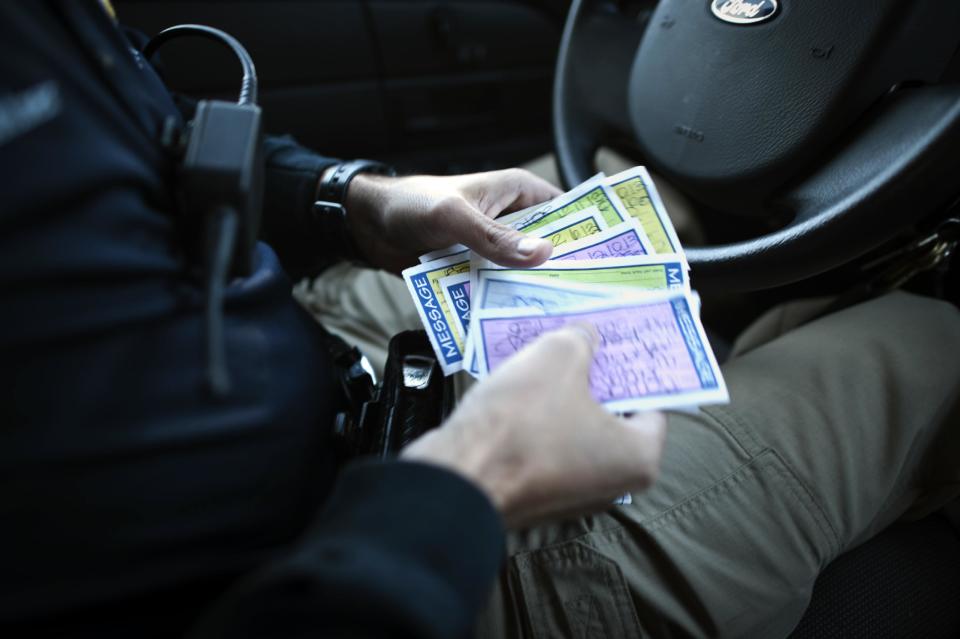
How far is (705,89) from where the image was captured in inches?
34.4

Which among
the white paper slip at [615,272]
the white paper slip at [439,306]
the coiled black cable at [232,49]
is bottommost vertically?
the white paper slip at [439,306]

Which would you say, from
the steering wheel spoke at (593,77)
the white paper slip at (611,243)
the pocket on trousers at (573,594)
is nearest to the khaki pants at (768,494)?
the pocket on trousers at (573,594)

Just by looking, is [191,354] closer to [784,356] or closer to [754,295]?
[784,356]

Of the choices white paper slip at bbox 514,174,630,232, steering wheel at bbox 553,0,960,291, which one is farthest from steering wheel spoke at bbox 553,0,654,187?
white paper slip at bbox 514,174,630,232

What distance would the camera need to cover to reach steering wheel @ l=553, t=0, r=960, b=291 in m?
0.69

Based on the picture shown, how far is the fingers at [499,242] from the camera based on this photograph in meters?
0.74

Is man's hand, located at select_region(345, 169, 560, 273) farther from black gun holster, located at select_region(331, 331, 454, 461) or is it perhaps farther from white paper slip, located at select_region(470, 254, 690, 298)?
black gun holster, located at select_region(331, 331, 454, 461)

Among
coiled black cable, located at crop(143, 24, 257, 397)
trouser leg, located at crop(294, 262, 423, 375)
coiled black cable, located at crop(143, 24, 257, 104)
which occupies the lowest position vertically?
trouser leg, located at crop(294, 262, 423, 375)

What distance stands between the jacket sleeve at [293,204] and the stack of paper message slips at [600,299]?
0.23m

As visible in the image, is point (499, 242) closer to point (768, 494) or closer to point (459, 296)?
point (459, 296)

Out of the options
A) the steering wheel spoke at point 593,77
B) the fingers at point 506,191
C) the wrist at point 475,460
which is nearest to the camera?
the wrist at point 475,460

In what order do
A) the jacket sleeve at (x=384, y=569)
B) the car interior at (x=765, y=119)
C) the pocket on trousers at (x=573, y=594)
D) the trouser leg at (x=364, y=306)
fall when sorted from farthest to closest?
the trouser leg at (x=364, y=306) < the car interior at (x=765, y=119) < the pocket on trousers at (x=573, y=594) < the jacket sleeve at (x=384, y=569)

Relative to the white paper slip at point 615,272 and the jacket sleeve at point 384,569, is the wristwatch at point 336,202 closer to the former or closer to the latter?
the white paper slip at point 615,272

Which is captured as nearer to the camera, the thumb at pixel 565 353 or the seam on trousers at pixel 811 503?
the thumb at pixel 565 353
